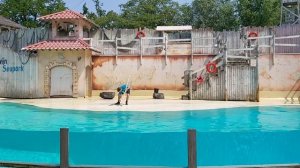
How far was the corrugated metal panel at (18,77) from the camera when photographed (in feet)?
77.2

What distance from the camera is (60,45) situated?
74.5ft

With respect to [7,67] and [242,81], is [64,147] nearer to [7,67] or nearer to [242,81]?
[242,81]

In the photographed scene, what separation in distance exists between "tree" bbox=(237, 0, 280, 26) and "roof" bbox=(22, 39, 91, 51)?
2242 centimetres

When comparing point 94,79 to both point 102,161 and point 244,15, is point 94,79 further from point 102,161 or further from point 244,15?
point 244,15

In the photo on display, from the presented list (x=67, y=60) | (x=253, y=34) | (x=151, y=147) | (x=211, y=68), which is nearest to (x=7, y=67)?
(x=67, y=60)

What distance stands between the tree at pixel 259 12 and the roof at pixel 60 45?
22417mm

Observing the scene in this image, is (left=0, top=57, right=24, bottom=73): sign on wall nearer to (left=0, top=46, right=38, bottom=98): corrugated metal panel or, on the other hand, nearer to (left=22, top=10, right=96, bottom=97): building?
(left=0, top=46, right=38, bottom=98): corrugated metal panel

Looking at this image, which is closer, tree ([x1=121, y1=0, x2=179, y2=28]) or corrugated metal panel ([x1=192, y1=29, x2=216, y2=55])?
corrugated metal panel ([x1=192, y1=29, x2=216, y2=55])

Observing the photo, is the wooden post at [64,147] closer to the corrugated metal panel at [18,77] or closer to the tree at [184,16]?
the corrugated metal panel at [18,77]

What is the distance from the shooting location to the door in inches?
917

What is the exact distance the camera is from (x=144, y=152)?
873 centimetres

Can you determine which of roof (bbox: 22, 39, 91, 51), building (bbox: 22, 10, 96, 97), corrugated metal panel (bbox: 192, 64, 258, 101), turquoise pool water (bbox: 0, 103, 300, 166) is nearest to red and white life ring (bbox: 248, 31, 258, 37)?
corrugated metal panel (bbox: 192, 64, 258, 101)

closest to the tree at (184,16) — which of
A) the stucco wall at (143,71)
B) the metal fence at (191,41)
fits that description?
the metal fence at (191,41)

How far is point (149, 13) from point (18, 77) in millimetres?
27603
